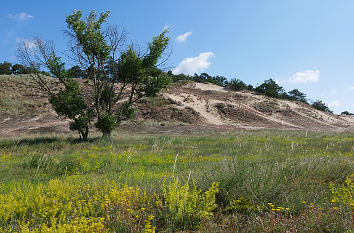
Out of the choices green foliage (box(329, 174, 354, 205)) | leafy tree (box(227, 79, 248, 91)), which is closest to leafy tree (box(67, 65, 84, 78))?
green foliage (box(329, 174, 354, 205))

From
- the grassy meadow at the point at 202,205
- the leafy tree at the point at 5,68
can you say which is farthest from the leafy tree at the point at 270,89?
the leafy tree at the point at 5,68

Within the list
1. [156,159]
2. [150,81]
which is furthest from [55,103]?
[156,159]

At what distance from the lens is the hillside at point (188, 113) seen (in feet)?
95.8

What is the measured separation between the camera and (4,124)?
2745 centimetres

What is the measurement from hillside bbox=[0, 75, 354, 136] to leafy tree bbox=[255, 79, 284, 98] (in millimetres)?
5120

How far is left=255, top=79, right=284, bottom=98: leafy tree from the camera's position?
172ft

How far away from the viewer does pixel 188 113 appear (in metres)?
34.8

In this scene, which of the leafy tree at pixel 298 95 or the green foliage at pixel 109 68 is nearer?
the green foliage at pixel 109 68

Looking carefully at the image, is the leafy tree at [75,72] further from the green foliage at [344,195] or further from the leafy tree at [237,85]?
the leafy tree at [237,85]

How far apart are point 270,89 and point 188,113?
28337 millimetres

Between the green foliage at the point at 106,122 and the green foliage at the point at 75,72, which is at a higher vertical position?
the green foliage at the point at 75,72

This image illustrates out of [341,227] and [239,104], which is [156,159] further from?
[239,104]

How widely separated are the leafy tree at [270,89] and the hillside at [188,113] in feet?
16.8

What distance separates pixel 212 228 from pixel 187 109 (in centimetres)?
3322
